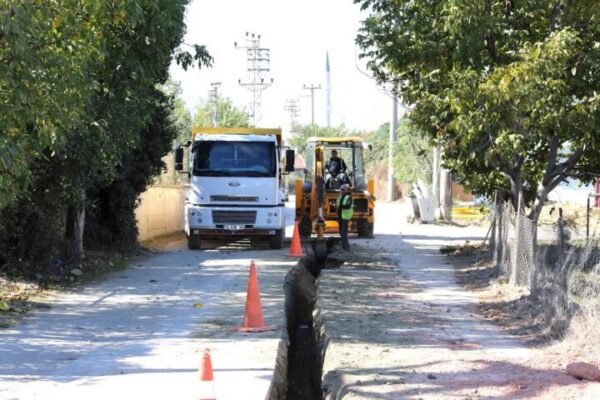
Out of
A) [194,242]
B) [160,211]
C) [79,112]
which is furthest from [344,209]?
[79,112]

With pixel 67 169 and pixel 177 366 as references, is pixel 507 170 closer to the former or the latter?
pixel 67 169

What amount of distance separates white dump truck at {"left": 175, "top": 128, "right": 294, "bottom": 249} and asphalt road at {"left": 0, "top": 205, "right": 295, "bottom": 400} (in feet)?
17.4

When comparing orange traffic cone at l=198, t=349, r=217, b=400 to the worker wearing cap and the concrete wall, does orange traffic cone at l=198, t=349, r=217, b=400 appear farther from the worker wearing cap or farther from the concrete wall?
the concrete wall

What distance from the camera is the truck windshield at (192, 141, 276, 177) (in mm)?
22328

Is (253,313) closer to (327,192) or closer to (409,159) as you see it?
(327,192)

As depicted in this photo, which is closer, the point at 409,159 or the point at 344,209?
the point at 344,209

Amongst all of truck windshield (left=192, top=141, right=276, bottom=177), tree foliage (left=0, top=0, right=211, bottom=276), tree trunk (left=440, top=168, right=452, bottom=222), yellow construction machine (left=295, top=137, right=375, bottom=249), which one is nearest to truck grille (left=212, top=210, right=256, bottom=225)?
→ truck windshield (left=192, top=141, right=276, bottom=177)

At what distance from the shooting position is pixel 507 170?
1736cm

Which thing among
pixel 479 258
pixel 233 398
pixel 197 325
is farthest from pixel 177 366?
pixel 479 258

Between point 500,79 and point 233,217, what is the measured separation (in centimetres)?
979

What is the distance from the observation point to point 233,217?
22.2 m

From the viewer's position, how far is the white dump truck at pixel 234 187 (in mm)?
22188

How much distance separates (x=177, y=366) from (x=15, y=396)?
176 cm

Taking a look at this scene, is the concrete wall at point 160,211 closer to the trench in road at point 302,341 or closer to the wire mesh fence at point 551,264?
the trench in road at point 302,341
